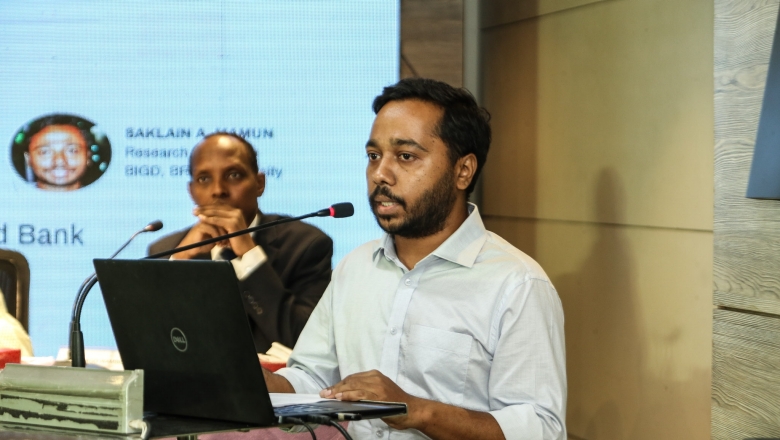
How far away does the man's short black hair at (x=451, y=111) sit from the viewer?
2.10 m

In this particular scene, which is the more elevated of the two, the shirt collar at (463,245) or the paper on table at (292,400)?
the shirt collar at (463,245)

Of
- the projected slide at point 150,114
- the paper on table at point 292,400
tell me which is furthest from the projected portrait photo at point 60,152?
the paper on table at point 292,400

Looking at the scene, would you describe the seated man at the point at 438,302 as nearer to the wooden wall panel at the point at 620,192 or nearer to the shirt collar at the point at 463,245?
the shirt collar at the point at 463,245

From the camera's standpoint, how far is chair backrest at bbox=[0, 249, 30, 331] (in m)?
3.57

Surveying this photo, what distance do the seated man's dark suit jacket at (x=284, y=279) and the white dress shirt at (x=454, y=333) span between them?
1503 millimetres

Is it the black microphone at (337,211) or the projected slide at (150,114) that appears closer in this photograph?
the black microphone at (337,211)

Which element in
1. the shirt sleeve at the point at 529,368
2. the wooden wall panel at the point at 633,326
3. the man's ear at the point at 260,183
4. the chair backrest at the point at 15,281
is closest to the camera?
the shirt sleeve at the point at 529,368

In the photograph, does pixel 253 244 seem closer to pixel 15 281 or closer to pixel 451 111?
pixel 15 281

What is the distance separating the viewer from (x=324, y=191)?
13.2 feet

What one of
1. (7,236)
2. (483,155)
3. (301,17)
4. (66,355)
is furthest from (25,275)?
(483,155)

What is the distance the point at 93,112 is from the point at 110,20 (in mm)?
400

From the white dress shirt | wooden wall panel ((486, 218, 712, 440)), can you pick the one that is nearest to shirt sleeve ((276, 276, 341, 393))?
the white dress shirt

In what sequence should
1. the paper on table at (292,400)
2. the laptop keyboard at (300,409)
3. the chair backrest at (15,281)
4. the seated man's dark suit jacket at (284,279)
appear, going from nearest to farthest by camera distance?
the laptop keyboard at (300,409) < the paper on table at (292,400) < the chair backrest at (15,281) < the seated man's dark suit jacket at (284,279)

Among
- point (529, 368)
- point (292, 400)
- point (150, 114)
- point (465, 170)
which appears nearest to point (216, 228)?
point (150, 114)
